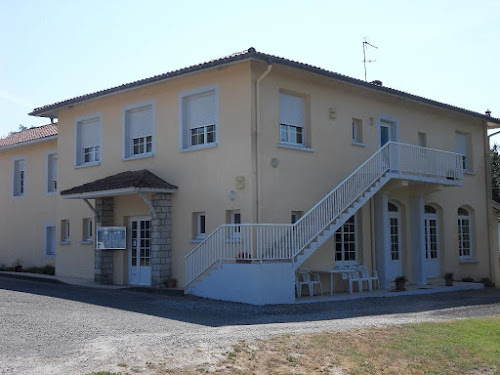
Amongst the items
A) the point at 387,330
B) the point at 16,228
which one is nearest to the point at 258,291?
the point at 387,330

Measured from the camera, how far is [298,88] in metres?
16.7

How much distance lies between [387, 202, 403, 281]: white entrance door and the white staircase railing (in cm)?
254

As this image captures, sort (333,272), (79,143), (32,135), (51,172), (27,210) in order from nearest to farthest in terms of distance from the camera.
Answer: (333,272)
(79,143)
(51,172)
(27,210)
(32,135)

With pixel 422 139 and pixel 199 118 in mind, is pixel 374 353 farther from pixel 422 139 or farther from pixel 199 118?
pixel 422 139

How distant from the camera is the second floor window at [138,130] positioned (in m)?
18.2

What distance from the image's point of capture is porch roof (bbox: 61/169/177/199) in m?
16.3

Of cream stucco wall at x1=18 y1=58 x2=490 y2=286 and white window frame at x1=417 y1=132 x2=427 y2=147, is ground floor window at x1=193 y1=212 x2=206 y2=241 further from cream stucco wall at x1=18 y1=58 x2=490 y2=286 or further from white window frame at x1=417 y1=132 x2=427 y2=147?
white window frame at x1=417 y1=132 x2=427 y2=147

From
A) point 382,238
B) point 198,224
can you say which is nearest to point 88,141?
point 198,224

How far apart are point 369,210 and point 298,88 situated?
14.1ft

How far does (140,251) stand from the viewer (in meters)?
18.2

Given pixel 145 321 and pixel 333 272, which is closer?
pixel 145 321

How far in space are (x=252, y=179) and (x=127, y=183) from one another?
135 inches

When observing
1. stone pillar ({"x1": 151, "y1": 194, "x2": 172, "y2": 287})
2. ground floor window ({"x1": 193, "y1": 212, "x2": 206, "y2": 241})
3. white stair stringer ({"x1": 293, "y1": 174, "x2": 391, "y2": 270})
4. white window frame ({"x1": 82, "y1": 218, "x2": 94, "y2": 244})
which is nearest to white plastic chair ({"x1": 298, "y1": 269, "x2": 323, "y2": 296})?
white stair stringer ({"x1": 293, "y1": 174, "x2": 391, "y2": 270})

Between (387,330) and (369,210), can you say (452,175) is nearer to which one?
(369,210)
